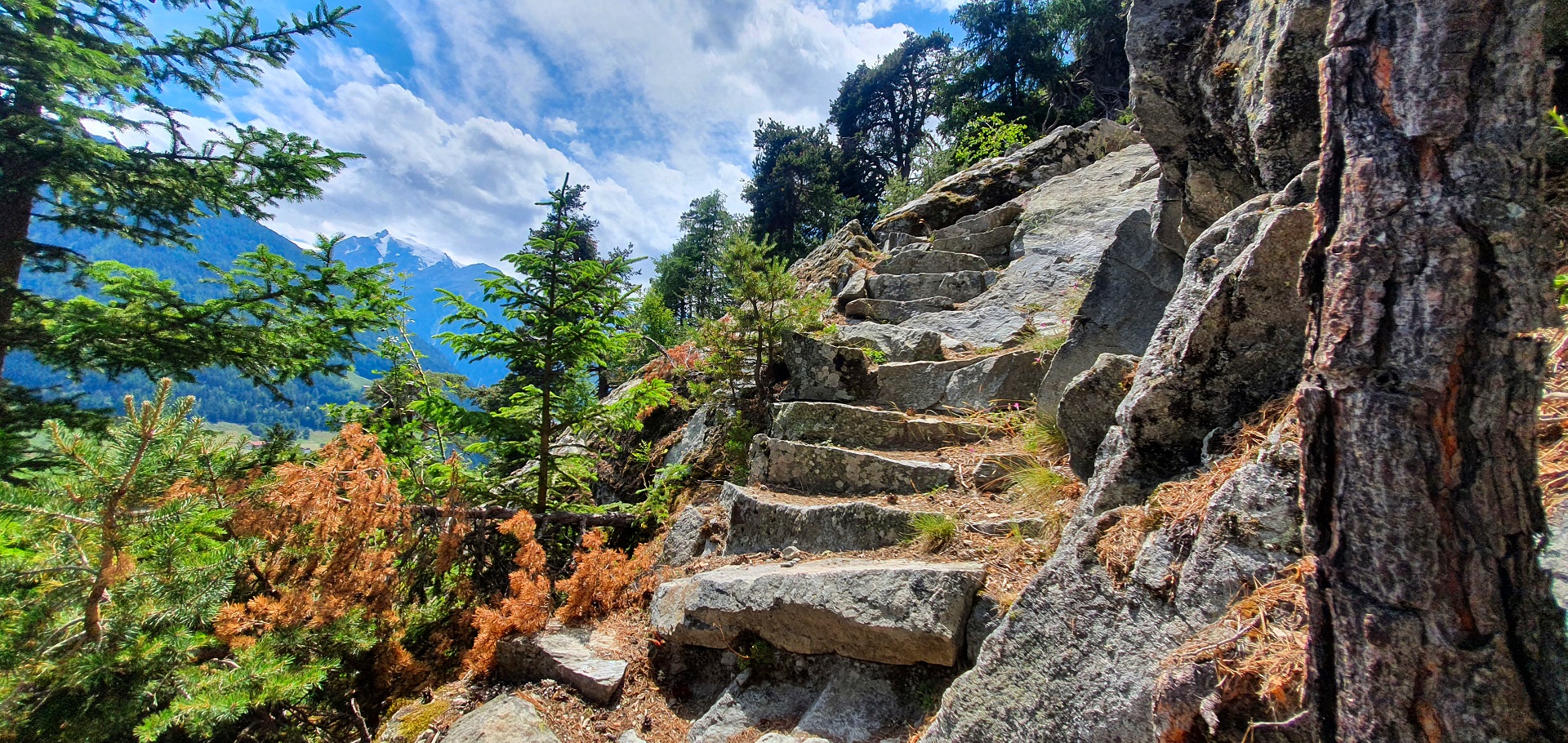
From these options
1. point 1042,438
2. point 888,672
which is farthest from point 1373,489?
point 1042,438

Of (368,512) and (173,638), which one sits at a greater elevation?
(368,512)

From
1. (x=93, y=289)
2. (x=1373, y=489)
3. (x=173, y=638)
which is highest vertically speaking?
(x=93, y=289)

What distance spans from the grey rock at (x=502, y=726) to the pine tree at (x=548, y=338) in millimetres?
2124

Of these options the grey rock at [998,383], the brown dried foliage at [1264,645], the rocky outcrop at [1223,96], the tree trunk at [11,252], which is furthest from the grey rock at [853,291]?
the tree trunk at [11,252]

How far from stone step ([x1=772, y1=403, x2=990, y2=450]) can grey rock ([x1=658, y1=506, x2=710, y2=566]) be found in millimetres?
1245

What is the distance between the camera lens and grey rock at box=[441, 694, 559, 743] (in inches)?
139

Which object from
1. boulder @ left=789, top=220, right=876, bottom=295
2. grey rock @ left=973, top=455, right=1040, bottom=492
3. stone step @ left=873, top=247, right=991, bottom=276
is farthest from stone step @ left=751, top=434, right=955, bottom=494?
boulder @ left=789, top=220, right=876, bottom=295

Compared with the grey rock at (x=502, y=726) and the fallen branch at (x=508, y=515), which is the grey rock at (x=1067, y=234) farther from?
the grey rock at (x=502, y=726)

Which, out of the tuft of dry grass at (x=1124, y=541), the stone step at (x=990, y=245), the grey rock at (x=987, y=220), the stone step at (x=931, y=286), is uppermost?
the grey rock at (x=987, y=220)

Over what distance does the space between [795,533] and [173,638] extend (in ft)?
12.0

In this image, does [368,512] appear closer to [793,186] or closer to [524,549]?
[524,549]

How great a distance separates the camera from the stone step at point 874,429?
19.1 feet

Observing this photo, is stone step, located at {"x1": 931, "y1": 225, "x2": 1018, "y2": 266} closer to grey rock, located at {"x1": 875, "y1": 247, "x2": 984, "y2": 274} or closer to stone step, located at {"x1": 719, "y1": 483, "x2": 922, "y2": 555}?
grey rock, located at {"x1": 875, "y1": 247, "x2": 984, "y2": 274}

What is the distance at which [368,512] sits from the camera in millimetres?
4207
